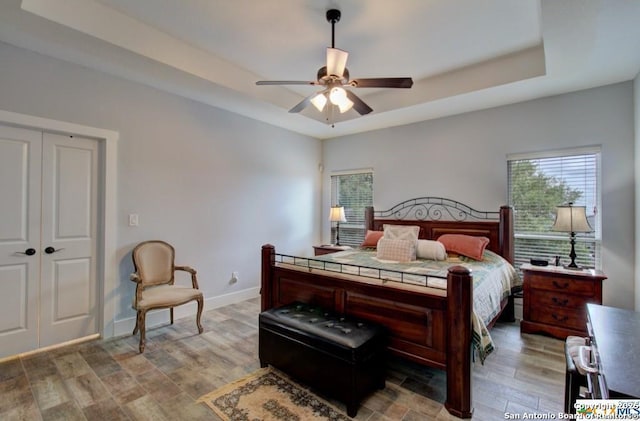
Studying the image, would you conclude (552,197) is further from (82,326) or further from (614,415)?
(82,326)

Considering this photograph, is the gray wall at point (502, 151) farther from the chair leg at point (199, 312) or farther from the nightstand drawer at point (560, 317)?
the chair leg at point (199, 312)

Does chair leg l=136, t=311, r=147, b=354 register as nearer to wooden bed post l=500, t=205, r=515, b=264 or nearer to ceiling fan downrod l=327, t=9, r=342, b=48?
ceiling fan downrod l=327, t=9, r=342, b=48

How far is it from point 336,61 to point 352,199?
3.47m

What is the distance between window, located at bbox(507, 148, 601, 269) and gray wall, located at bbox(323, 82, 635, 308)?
10cm

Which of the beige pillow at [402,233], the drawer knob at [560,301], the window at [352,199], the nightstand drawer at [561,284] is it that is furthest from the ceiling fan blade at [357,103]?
the drawer knob at [560,301]

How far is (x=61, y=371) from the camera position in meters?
2.50

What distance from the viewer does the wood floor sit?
6.61ft

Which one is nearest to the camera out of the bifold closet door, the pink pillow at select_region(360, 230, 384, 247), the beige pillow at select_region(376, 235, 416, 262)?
the bifold closet door

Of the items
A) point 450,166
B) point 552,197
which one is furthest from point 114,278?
point 552,197

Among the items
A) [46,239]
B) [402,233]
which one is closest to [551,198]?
[402,233]

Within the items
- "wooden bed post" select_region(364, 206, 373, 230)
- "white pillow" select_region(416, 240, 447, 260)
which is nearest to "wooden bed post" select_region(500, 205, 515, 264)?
"white pillow" select_region(416, 240, 447, 260)

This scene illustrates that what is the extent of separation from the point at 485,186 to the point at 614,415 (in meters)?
3.56

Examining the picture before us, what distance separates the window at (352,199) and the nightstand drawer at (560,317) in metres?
2.74

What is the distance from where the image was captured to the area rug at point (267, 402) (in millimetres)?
1960
